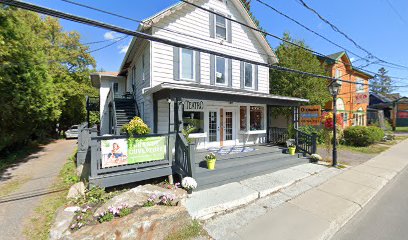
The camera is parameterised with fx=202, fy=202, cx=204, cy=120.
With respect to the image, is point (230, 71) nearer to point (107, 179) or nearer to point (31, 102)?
point (107, 179)

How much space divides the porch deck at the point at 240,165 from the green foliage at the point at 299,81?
698 centimetres

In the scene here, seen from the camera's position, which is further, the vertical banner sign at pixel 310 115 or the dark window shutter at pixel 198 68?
the vertical banner sign at pixel 310 115

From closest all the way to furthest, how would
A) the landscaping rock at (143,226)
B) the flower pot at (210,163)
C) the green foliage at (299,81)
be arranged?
1. the landscaping rock at (143,226)
2. the flower pot at (210,163)
3. the green foliage at (299,81)

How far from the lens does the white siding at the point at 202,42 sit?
8.60 metres

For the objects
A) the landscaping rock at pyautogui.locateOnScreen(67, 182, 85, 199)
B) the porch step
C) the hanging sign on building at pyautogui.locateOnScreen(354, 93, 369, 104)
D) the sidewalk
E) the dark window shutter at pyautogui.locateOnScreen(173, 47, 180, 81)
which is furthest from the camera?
the hanging sign on building at pyautogui.locateOnScreen(354, 93, 369, 104)

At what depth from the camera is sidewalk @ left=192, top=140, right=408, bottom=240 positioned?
4.06 m

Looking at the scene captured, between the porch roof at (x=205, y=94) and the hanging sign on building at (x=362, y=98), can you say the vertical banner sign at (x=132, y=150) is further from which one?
the hanging sign on building at (x=362, y=98)

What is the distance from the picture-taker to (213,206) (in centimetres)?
481

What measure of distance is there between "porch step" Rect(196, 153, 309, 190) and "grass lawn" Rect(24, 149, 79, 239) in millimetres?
3529

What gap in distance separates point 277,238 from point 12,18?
11.4 meters

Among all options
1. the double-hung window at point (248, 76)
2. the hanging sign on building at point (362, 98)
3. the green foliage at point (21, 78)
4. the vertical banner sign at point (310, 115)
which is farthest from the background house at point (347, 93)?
the green foliage at point (21, 78)

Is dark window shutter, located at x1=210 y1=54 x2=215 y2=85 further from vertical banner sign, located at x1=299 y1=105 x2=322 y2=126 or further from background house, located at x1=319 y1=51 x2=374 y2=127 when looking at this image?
background house, located at x1=319 y1=51 x2=374 y2=127

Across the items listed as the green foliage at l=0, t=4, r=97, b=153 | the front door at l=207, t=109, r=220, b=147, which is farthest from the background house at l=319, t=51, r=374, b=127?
the green foliage at l=0, t=4, r=97, b=153

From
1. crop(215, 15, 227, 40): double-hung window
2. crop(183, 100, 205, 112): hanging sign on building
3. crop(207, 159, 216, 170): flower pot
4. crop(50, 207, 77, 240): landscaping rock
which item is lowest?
crop(50, 207, 77, 240): landscaping rock
